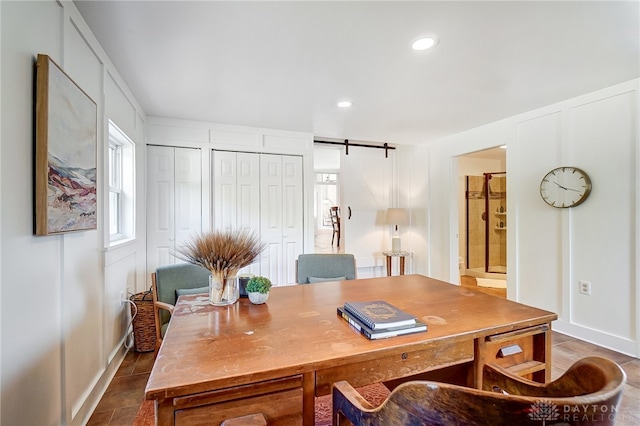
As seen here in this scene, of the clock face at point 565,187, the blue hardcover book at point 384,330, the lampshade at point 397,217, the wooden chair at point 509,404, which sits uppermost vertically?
the clock face at point 565,187

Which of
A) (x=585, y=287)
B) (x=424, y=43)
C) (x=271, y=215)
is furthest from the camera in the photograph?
(x=271, y=215)

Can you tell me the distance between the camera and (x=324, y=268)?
2.65m

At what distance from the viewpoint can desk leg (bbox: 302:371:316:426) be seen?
93 centimetres

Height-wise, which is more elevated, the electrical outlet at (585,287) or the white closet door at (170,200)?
the white closet door at (170,200)

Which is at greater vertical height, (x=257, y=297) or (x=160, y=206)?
(x=160, y=206)

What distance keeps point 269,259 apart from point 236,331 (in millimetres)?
2924

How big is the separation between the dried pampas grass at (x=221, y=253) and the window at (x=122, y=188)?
5.80ft

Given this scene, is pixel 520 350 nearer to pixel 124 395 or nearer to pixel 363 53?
pixel 363 53

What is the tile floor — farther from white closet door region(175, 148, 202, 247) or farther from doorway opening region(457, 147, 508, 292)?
doorway opening region(457, 147, 508, 292)

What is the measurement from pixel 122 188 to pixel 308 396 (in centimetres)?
285

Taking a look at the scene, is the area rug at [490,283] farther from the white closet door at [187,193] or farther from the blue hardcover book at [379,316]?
the white closet door at [187,193]

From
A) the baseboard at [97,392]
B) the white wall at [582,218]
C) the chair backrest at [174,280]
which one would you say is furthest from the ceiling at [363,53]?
the baseboard at [97,392]

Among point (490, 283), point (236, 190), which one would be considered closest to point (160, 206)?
point (236, 190)

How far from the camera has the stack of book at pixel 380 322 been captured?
110 centimetres
